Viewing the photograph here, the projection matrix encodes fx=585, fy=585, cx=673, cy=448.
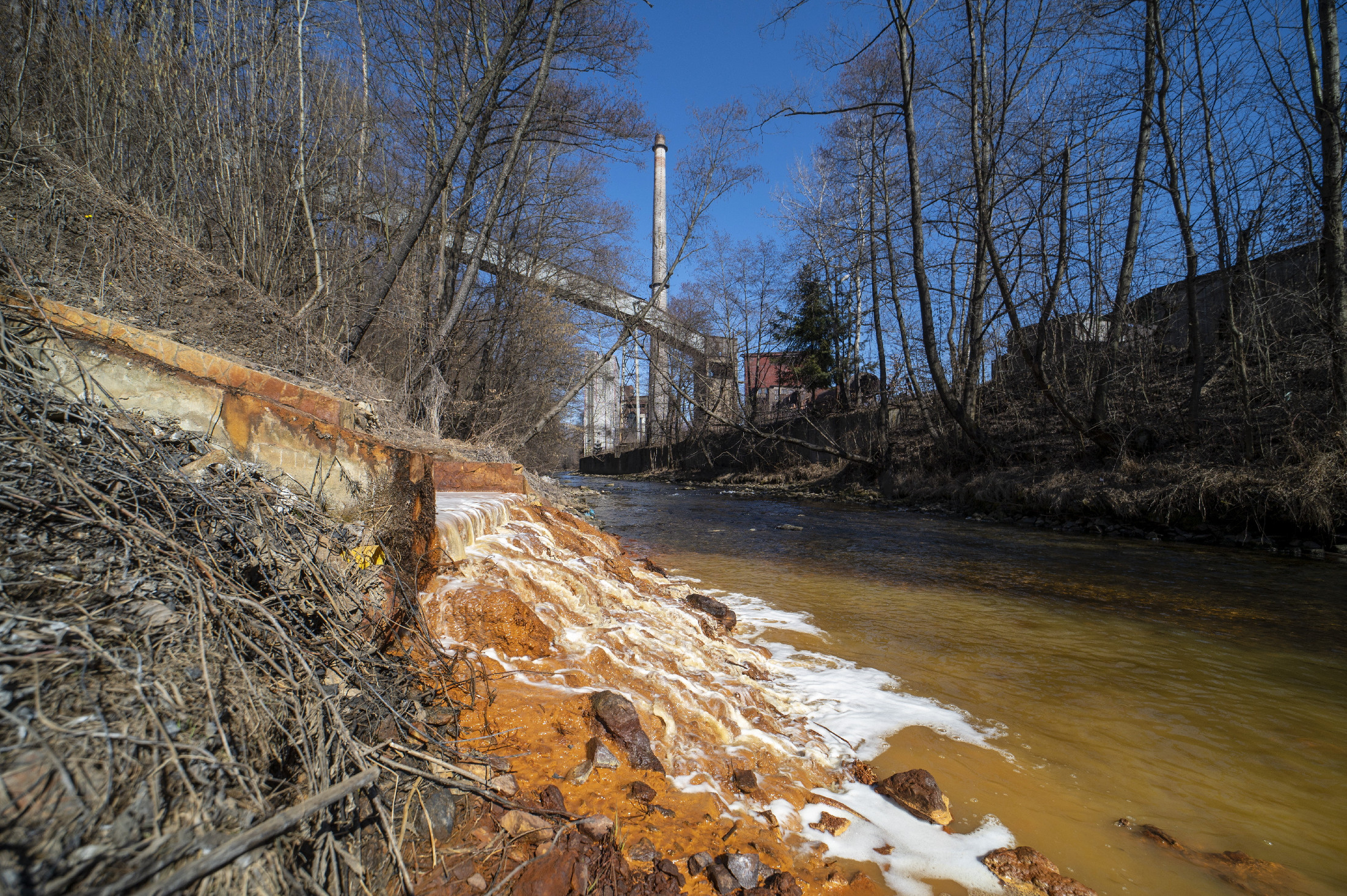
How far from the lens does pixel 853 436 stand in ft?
59.7

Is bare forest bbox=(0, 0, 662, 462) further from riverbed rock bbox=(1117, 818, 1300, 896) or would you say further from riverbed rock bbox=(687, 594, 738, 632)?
riverbed rock bbox=(1117, 818, 1300, 896)

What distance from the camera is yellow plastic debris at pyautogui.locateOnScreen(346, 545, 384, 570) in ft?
7.90

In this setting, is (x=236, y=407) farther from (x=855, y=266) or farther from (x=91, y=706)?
(x=855, y=266)

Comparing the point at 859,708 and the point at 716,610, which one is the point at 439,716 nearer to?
the point at 859,708

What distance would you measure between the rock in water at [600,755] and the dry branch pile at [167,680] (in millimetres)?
517

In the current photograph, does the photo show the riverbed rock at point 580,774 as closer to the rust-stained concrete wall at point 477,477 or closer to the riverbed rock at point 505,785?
the riverbed rock at point 505,785

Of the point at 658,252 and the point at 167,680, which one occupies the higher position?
the point at 658,252

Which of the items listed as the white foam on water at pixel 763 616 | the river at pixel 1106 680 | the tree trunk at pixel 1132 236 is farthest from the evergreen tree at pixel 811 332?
the white foam on water at pixel 763 616

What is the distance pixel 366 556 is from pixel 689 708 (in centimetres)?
162

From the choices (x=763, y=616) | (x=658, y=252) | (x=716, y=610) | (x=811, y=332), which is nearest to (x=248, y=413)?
(x=716, y=610)

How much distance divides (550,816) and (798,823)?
0.95 metres

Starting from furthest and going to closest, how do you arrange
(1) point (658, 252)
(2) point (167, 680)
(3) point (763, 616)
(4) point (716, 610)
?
(1) point (658, 252), (3) point (763, 616), (4) point (716, 610), (2) point (167, 680)

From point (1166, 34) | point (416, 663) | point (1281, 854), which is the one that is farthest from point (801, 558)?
point (1166, 34)

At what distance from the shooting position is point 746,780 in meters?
2.31
